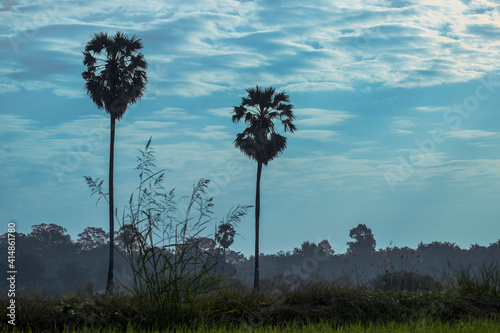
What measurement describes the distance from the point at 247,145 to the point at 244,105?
302cm

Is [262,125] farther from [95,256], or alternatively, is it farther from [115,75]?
[95,256]

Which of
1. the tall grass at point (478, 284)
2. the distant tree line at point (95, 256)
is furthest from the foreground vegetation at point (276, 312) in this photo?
the distant tree line at point (95, 256)

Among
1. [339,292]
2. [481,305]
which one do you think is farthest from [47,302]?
[481,305]

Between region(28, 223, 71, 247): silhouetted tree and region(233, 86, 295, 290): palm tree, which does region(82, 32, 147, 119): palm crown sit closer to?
region(233, 86, 295, 290): palm tree

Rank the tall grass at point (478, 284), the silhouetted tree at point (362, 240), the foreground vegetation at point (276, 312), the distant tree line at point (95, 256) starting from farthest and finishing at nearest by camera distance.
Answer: the silhouetted tree at point (362, 240)
the distant tree line at point (95, 256)
the tall grass at point (478, 284)
the foreground vegetation at point (276, 312)

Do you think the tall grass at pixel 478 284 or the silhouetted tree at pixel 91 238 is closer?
the tall grass at pixel 478 284

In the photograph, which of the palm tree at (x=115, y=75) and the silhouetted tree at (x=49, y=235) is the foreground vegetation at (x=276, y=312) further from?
the silhouetted tree at (x=49, y=235)

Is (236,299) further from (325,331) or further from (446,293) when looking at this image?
(446,293)

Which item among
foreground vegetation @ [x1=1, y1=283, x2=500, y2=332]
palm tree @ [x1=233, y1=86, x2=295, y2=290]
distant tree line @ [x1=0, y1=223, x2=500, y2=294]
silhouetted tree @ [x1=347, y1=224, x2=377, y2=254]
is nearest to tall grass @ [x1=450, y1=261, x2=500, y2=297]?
foreground vegetation @ [x1=1, y1=283, x2=500, y2=332]

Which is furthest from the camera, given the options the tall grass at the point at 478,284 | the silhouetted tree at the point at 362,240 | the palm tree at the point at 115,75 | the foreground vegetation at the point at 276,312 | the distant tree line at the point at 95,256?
the silhouetted tree at the point at 362,240

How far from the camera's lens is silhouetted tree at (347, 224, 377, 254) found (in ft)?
301

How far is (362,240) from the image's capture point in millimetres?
92438

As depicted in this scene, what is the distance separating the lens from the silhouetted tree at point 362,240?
91.8m

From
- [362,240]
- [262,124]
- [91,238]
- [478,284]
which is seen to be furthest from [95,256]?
[478,284]
